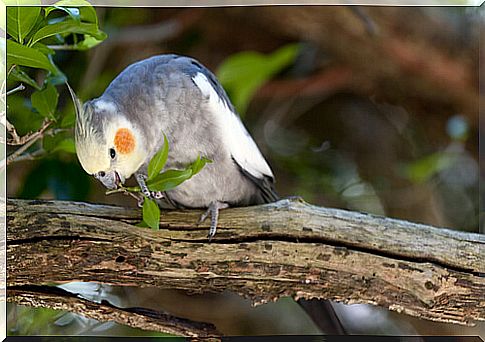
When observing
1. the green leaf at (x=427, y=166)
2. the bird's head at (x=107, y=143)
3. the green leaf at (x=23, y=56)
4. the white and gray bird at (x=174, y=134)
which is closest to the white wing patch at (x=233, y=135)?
the white and gray bird at (x=174, y=134)

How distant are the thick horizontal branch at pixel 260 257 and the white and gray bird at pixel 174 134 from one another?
0.05m

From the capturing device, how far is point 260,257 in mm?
693

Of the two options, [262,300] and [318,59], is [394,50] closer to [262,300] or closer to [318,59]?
[318,59]

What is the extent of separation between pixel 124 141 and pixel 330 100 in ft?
2.11

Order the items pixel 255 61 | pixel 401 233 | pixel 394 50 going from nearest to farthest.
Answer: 1. pixel 401 233
2. pixel 255 61
3. pixel 394 50

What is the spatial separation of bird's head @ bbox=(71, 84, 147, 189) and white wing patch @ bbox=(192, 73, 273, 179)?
0.11 metres

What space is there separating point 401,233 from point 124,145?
1.17 feet

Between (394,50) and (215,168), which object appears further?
(394,50)

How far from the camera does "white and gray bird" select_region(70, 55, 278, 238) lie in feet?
2.20

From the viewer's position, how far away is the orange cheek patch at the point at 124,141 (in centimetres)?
68

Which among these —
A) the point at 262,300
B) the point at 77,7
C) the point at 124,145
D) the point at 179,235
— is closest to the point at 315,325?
the point at 262,300

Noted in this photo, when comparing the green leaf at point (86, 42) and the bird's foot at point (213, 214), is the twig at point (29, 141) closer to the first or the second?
the green leaf at point (86, 42)

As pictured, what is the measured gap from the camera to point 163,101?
74 cm

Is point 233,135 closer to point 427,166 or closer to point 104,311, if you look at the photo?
point 104,311
